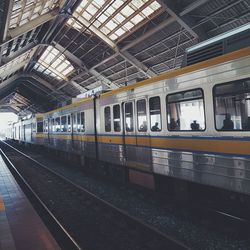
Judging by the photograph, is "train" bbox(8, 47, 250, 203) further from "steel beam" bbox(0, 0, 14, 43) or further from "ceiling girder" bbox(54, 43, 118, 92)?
"ceiling girder" bbox(54, 43, 118, 92)

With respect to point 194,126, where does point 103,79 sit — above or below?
above

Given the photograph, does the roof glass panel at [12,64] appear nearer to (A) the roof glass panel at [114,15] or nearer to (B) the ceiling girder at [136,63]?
(A) the roof glass panel at [114,15]

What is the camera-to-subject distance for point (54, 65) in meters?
34.2

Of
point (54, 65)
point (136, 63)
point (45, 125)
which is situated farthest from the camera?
point (54, 65)

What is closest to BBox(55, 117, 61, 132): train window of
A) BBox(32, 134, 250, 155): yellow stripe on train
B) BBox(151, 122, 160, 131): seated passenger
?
BBox(32, 134, 250, 155): yellow stripe on train

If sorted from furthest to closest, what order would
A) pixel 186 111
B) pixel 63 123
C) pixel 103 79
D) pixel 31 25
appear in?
pixel 103 79 → pixel 31 25 → pixel 63 123 → pixel 186 111

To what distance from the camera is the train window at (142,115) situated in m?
8.65

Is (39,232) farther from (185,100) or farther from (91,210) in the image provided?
(185,100)

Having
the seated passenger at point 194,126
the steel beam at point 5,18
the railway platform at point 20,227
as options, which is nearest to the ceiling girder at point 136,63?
the steel beam at point 5,18

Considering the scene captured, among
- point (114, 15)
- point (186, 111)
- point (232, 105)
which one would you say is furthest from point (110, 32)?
point (232, 105)

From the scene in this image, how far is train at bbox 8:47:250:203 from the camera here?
18.6ft

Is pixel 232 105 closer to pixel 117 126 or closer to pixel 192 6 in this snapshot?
pixel 117 126

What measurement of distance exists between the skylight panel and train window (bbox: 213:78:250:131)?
25688 mm

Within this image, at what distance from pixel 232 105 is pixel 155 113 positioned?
2.62 metres
